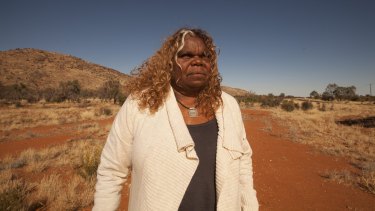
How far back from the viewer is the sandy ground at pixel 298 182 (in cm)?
504

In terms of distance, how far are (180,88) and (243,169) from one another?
0.78 metres

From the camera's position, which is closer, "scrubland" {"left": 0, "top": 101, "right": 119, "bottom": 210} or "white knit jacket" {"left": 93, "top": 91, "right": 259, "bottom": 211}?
"white knit jacket" {"left": 93, "top": 91, "right": 259, "bottom": 211}

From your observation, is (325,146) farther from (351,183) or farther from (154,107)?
(154,107)

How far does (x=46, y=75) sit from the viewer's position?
6056cm

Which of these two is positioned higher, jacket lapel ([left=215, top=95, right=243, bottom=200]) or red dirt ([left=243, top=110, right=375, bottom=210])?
jacket lapel ([left=215, top=95, right=243, bottom=200])

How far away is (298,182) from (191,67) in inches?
227

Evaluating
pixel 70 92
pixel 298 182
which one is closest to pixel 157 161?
pixel 298 182

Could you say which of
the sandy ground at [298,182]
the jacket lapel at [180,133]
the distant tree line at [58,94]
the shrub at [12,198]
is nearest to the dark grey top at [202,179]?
the jacket lapel at [180,133]

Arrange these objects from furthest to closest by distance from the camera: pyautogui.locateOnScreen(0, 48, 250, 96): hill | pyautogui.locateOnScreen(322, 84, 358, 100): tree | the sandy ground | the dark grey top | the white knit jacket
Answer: pyautogui.locateOnScreen(322, 84, 358, 100): tree, pyautogui.locateOnScreen(0, 48, 250, 96): hill, the sandy ground, the dark grey top, the white knit jacket

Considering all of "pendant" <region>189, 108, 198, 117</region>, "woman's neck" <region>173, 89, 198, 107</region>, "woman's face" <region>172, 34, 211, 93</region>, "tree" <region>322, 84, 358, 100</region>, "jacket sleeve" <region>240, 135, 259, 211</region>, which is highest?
"tree" <region>322, 84, 358, 100</region>

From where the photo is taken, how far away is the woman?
4.69 ft

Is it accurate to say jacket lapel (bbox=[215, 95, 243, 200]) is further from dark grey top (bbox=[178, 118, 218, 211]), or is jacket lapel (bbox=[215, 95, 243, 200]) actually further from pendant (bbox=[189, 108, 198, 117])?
pendant (bbox=[189, 108, 198, 117])

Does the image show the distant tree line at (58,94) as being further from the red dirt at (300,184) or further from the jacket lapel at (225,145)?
the jacket lapel at (225,145)

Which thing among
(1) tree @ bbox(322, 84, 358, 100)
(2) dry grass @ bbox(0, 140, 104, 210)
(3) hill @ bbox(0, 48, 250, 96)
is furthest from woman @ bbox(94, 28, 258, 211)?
(1) tree @ bbox(322, 84, 358, 100)
